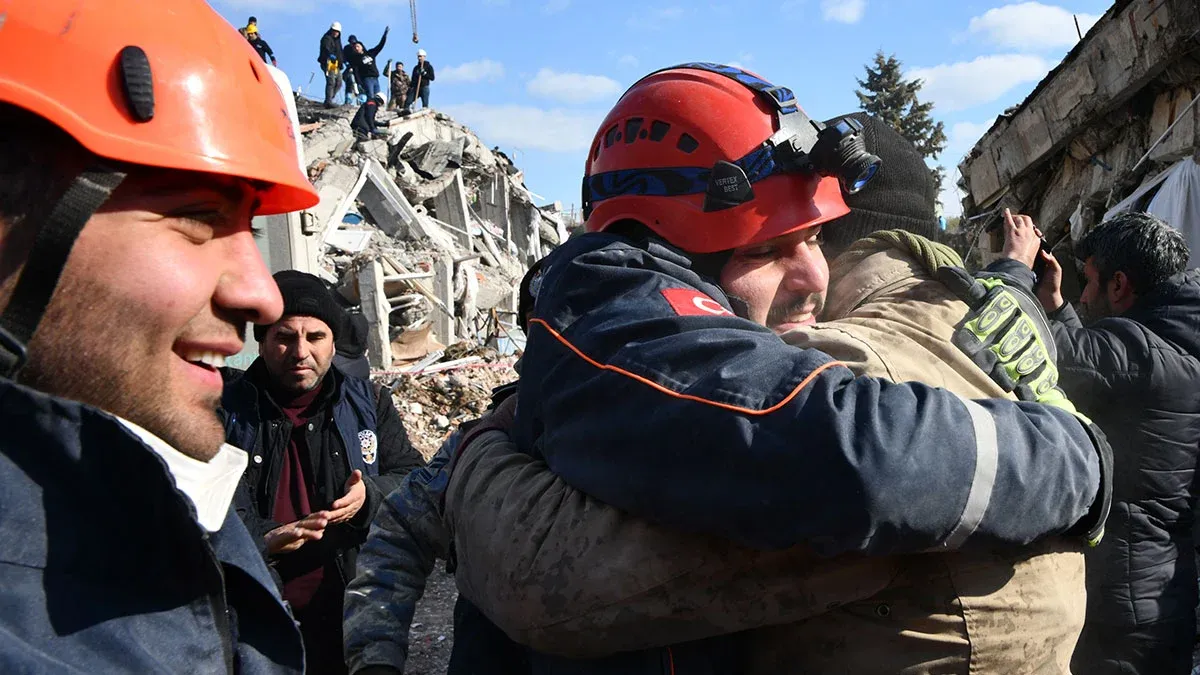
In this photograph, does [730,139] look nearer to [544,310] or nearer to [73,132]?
[544,310]

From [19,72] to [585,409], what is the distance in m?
0.91

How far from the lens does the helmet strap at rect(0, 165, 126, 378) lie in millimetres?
1001

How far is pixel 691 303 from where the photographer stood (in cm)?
124

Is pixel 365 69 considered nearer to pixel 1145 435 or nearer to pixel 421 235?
pixel 421 235

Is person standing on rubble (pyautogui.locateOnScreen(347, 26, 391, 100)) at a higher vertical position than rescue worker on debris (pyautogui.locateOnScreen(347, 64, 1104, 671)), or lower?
higher

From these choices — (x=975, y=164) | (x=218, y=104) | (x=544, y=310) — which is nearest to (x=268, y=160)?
(x=218, y=104)

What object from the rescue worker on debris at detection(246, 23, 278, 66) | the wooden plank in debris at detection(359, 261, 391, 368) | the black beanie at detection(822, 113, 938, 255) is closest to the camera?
the black beanie at detection(822, 113, 938, 255)

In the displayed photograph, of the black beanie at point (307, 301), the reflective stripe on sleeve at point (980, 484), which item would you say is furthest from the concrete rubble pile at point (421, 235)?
the reflective stripe on sleeve at point (980, 484)

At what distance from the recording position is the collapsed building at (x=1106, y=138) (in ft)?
17.5

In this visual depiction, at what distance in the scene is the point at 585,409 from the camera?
1.20 meters

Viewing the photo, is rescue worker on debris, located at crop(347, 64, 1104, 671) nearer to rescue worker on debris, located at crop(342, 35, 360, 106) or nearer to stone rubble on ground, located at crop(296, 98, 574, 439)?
stone rubble on ground, located at crop(296, 98, 574, 439)

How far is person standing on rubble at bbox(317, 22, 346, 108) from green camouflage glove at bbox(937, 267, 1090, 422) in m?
26.4

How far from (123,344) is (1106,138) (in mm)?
7534

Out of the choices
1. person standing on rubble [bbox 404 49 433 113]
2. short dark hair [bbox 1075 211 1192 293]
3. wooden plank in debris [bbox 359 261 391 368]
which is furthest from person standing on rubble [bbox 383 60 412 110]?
short dark hair [bbox 1075 211 1192 293]
